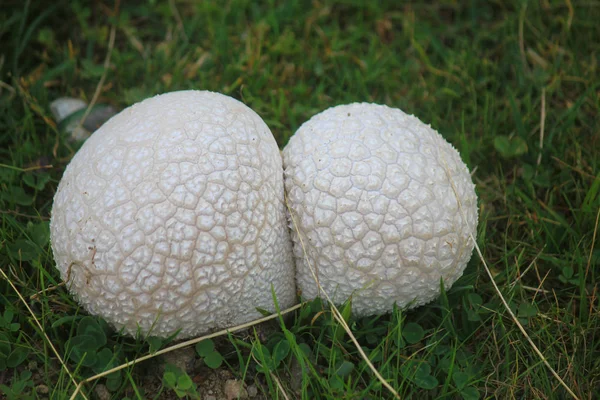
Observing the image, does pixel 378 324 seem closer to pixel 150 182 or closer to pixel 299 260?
pixel 299 260

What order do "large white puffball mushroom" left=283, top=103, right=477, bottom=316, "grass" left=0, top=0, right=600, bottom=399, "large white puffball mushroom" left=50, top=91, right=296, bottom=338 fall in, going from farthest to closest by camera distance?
1. "grass" left=0, top=0, right=600, bottom=399
2. "large white puffball mushroom" left=283, top=103, right=477, bottom=316
3. "large white puffball mushroom" left=50, top=91, right=296, bottom=338

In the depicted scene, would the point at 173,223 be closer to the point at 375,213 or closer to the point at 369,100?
the point at 375,213

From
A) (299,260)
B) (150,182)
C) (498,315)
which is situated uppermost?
(150,182)

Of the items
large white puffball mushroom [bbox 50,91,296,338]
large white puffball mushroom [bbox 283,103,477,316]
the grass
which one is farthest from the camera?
the grass

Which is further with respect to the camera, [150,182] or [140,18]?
[140,18]

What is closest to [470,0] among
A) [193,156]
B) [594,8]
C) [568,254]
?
[594,8]

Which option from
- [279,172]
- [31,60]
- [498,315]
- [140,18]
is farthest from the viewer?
[140,18]
